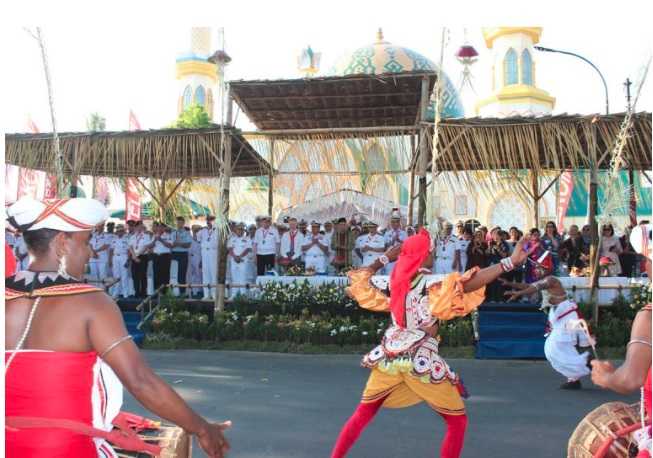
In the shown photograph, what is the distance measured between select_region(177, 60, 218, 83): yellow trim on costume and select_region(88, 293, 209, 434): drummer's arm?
48.3m

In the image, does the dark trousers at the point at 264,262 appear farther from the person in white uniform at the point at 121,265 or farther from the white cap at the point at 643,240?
the white cap at the point at 643,240

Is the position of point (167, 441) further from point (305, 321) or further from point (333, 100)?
point (333, 100)

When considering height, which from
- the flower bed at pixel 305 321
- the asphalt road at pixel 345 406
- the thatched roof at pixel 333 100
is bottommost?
the asphalt road at pixel 345 406

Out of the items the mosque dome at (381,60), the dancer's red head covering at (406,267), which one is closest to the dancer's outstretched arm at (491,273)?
the dancer's red head covering at (406,267)

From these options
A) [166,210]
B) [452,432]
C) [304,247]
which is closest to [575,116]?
[304,247]

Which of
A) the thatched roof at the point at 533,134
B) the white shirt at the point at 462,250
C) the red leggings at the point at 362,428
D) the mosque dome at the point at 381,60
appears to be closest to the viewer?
the red leggings at the point at 362,428

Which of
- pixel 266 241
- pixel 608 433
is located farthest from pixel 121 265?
pixel 608 433

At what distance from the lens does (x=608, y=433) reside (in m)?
2.90

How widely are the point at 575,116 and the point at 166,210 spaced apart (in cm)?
1121

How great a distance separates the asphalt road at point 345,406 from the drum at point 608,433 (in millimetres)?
2149

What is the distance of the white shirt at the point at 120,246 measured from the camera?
14.6 metres

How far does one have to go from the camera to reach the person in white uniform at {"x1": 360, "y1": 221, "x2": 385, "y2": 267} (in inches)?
517

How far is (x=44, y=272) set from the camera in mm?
2592

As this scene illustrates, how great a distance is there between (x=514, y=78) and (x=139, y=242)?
32332 millimetres
